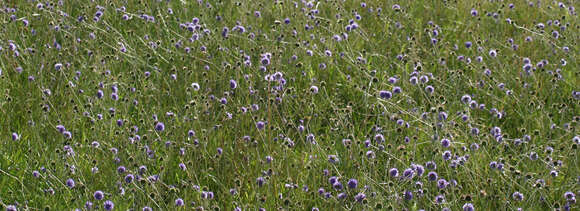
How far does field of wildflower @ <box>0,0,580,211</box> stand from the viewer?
265 centimetres

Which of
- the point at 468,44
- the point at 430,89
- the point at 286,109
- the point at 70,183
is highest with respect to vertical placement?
the point at 468,44

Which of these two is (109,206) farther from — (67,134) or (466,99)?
(466,99)

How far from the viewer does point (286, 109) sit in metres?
3.47

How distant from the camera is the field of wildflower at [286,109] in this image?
2652 millimetres

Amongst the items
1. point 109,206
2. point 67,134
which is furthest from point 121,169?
point 67,134

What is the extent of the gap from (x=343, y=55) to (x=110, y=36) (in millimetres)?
1303

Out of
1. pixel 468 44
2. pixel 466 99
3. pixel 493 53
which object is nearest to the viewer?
pixel 466 99

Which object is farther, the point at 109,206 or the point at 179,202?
the point at 179,202

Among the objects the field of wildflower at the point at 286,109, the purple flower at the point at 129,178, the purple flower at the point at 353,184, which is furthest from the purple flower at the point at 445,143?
the purple flower at the point at 129,178

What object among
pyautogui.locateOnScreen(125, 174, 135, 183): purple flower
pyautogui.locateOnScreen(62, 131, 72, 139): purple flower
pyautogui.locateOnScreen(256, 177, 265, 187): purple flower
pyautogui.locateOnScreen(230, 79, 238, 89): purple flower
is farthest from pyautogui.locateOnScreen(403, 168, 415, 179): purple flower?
pyautogui.locateOnScreen(62, 131, 72, 139): purple flower

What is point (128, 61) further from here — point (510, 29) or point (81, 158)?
point (510, 29)

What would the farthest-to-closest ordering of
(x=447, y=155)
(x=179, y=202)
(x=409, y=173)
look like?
(x=447, y=155), (x=409, y=173), (x=179, y=202)

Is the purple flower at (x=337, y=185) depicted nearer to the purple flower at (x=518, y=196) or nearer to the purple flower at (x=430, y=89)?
the purple flower at (x=518, y=196)

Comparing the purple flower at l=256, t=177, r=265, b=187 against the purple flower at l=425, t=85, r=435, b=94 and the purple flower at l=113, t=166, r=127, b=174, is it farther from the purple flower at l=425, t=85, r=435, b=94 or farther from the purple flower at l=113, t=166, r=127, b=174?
the purple flower at l=425, t=85, r=435, b=94
